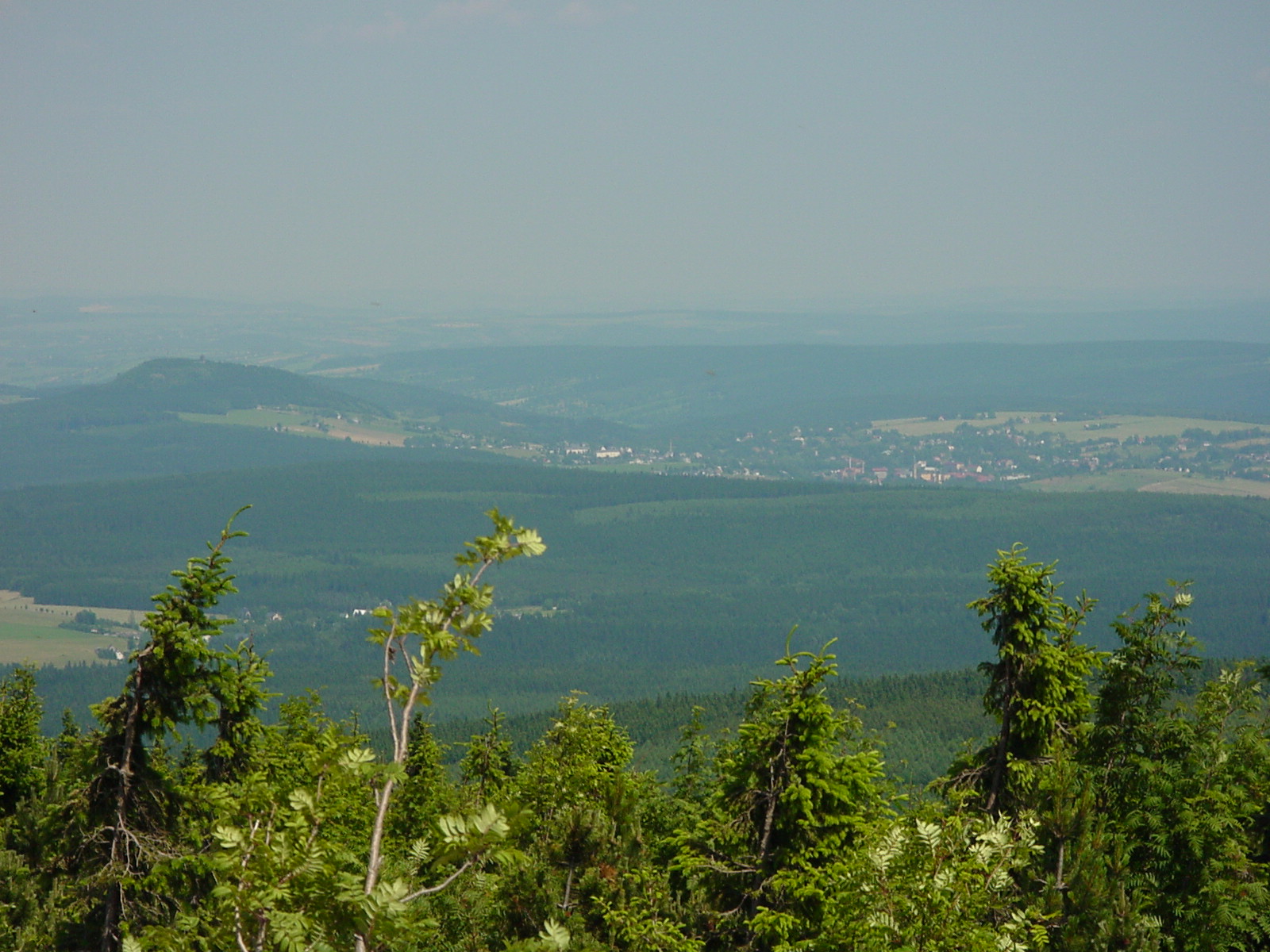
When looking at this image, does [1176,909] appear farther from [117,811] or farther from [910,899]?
[117,811]

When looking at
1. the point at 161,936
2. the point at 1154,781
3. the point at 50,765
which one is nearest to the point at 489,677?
the point at 50,765

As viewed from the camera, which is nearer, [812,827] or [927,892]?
[927,892]

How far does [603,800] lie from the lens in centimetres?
2688

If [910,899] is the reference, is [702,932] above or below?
below

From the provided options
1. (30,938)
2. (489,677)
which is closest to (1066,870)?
(30,938)

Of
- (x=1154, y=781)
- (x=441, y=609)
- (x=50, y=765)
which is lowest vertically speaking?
(x=50, y=765)

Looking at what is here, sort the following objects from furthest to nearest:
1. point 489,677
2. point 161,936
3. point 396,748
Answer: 1. point 489,677
2. point 161,936
3. point 396,748

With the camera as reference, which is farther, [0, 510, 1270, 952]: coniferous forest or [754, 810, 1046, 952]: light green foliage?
[0, 510, 1270, 952]: coniferous forest

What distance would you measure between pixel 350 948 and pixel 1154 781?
1909 centimetres

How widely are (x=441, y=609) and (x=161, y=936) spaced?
13.5ft

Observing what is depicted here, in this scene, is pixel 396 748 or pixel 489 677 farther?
pixel 489 677

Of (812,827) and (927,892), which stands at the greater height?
(927,892)

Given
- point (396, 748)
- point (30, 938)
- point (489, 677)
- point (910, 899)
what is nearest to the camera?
point (396, 748)

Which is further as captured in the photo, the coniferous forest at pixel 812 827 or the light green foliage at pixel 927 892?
the coniferous forest at pixel 812 827
